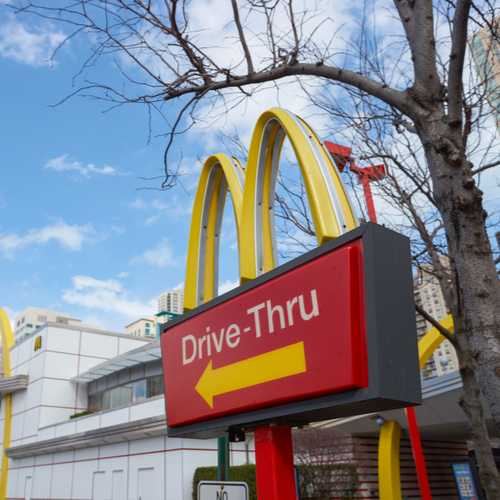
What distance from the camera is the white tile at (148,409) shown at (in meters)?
16.8

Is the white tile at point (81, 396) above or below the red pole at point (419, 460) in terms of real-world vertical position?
above

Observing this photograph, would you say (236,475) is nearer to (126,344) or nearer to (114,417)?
(114,417)

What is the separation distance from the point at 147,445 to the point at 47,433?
10.5 metres

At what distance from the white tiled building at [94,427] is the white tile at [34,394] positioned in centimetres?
6

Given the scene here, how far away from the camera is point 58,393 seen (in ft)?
86.6

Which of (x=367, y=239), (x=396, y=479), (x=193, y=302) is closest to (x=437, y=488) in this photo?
(x=396, y=479)

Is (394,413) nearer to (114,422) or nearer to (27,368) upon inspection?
(114,422)

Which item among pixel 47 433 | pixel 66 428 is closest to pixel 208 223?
pixel 66 428

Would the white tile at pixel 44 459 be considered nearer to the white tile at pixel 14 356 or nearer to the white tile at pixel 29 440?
the white tile at pixel 29 440

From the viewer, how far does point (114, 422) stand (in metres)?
19.2

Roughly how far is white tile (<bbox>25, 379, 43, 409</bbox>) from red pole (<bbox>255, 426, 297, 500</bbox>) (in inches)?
1032

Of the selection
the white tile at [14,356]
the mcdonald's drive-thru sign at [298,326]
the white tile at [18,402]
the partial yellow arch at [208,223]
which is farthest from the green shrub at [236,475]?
the white tile at [14,356]

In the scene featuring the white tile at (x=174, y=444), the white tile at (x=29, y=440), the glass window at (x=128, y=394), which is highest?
the glass window at (x=128, y=394)

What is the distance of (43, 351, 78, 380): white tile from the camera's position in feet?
86.9
